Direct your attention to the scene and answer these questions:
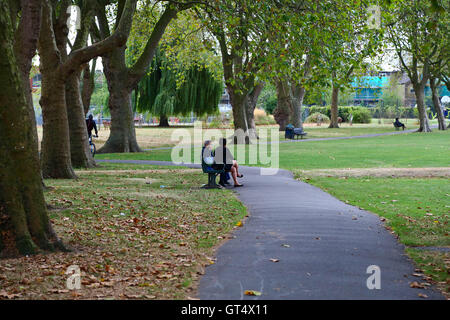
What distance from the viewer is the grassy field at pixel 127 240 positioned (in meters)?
6.30

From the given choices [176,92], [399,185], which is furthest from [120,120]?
[176,92]

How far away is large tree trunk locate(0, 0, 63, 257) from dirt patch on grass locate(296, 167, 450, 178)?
43.7 ft

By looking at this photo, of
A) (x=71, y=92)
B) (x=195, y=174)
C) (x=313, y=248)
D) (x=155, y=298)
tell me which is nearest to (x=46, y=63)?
(x=71, y=92)

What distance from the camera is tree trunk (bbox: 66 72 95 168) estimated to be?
19641 millimetres

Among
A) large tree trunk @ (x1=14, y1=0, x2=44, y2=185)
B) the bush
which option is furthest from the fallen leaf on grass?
the bush

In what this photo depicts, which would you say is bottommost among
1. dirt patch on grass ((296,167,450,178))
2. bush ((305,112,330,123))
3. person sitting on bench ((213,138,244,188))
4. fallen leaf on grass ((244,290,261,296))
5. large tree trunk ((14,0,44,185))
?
dirt patch on grass ((296,167,450,178))

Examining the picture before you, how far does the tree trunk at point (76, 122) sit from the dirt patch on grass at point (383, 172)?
7104 millimetres

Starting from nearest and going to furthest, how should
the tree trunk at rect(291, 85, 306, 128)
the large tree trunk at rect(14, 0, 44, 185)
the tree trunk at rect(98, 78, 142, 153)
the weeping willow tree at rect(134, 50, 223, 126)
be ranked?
the large tree trunk at rect(14, 0, 44, 185), the tree trunk at rect(98, 78, 142, 153), the tree trunk at rect(291, 85, 306, 128), the weeping willow tree at rect(134, 50, 223, 126)

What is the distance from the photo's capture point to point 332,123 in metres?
67.6

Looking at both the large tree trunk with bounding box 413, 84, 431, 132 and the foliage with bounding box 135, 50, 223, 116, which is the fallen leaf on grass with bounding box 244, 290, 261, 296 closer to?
the foliage with bounding box 135, 50, 223, 116

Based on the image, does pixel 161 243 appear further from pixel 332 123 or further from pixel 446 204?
pixel 332 123

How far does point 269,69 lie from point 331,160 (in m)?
9.94

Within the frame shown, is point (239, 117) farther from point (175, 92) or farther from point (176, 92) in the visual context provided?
point (175, 92)
